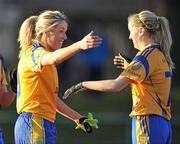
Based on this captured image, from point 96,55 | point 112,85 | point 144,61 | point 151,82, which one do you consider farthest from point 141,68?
point 96,55

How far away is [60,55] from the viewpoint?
7.14 meters

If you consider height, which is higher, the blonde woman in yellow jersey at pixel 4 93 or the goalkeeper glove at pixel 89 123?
the blonde woman in yellow jersey at pixel 4 93

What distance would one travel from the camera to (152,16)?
25.5 ft

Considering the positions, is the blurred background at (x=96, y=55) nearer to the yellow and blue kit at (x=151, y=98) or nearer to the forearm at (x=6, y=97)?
the forearm at (x=6, y=97)

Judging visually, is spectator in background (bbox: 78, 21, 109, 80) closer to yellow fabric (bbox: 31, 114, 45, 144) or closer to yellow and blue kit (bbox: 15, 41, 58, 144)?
yellow and blue kit (bbox: 15, 41, 58, 144)

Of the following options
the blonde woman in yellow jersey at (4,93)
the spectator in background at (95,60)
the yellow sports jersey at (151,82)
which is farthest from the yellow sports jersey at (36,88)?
the spectator in background at (95,60)

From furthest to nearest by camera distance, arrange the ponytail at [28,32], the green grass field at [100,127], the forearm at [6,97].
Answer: the green grass field at [100,127] → the forearm at [6,97] → the ponytail at [28,32]

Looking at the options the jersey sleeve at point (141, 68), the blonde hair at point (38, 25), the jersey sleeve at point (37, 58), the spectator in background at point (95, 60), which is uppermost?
the blonde hair at point (38, 25)

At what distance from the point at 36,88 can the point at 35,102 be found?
12 cm

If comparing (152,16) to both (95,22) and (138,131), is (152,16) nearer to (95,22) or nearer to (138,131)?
(138,131)

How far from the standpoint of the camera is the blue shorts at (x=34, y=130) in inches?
300

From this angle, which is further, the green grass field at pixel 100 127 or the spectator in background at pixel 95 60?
the spectator in background at pixel 95 60

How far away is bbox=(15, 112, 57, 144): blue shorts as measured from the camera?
7629 mm

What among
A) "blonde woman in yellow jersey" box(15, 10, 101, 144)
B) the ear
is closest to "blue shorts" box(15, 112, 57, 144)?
"blonde woman in yellow jersey" box(15, 10, 101, 144)
